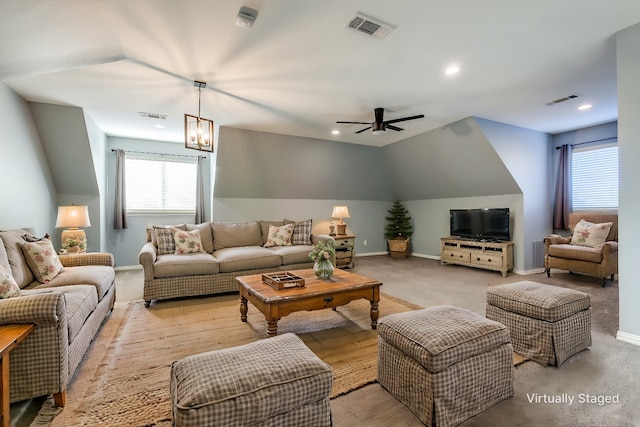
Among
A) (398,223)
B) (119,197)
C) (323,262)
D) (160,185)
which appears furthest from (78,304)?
(398,223)

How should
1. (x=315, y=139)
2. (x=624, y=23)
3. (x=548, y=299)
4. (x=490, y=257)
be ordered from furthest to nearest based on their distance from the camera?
(x=315, y=139), (x=490, y=257), (x=624, y=23), (x=548, y=299)

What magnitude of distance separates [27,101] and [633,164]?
6.42 metres

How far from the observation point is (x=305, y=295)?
251 cm

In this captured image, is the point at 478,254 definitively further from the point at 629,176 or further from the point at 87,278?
the point at 87,278

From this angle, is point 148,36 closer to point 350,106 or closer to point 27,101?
point 350,106

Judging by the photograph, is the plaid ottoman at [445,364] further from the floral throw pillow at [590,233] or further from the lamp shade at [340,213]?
the lamp shade at [340,213]

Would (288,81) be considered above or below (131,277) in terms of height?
above

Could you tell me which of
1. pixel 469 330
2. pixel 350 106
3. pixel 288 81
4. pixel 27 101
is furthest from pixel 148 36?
pixel 469 330

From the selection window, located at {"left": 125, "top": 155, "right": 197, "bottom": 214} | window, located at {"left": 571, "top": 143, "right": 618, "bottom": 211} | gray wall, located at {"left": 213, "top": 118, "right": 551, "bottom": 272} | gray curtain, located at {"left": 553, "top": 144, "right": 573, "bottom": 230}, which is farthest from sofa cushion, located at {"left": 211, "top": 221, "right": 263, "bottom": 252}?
window, located at {"left": 571, "top": 143, "right": 618, "bottom": 211}

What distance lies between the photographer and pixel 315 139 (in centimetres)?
558

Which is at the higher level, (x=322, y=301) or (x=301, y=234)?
(x=301, y=234)

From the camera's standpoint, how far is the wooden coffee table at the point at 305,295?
243cm

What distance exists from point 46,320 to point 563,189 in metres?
6.95

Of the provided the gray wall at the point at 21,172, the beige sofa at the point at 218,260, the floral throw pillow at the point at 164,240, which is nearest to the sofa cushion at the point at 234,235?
the beige sofa at the point at 218,260
